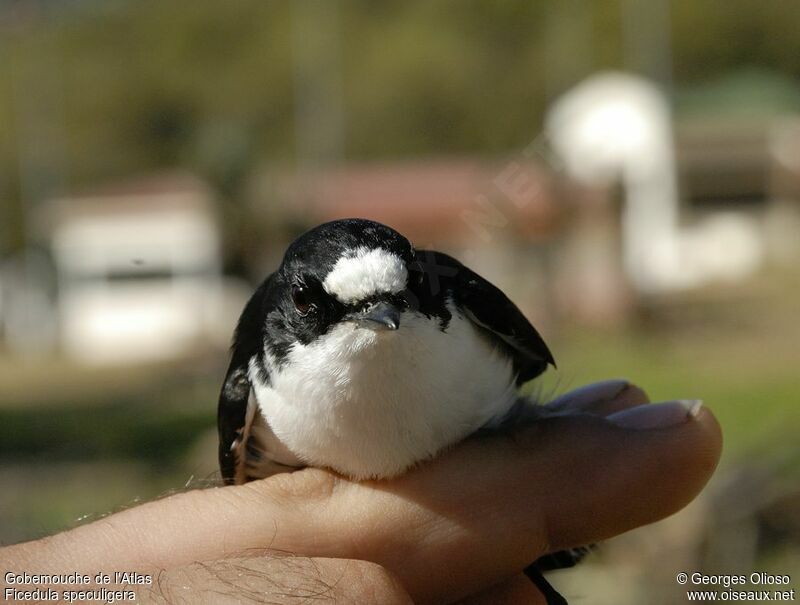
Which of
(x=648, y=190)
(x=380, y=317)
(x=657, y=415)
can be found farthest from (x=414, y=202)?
(x=380, y=317)

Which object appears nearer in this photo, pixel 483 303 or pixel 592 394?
pixel 483 303

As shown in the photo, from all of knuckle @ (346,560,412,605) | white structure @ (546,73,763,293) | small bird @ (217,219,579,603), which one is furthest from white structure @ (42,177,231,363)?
knuckle @ (346,560,412,605)

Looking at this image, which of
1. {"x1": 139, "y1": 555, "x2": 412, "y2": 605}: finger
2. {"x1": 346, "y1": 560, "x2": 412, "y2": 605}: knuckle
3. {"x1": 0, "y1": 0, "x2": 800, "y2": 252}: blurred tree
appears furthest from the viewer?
{"x1": 0, "y1": 0, "x2": 800, "y2": 252}: blurred tree

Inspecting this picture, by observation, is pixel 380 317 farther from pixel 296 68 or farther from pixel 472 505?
pixel 296 68

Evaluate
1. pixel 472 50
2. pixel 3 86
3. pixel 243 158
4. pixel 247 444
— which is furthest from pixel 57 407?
pixel 3 86

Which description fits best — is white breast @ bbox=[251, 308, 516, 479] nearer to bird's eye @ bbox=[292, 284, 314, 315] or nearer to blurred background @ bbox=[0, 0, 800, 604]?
bird's eye @ bbox=[292, 284, 314, 315]
